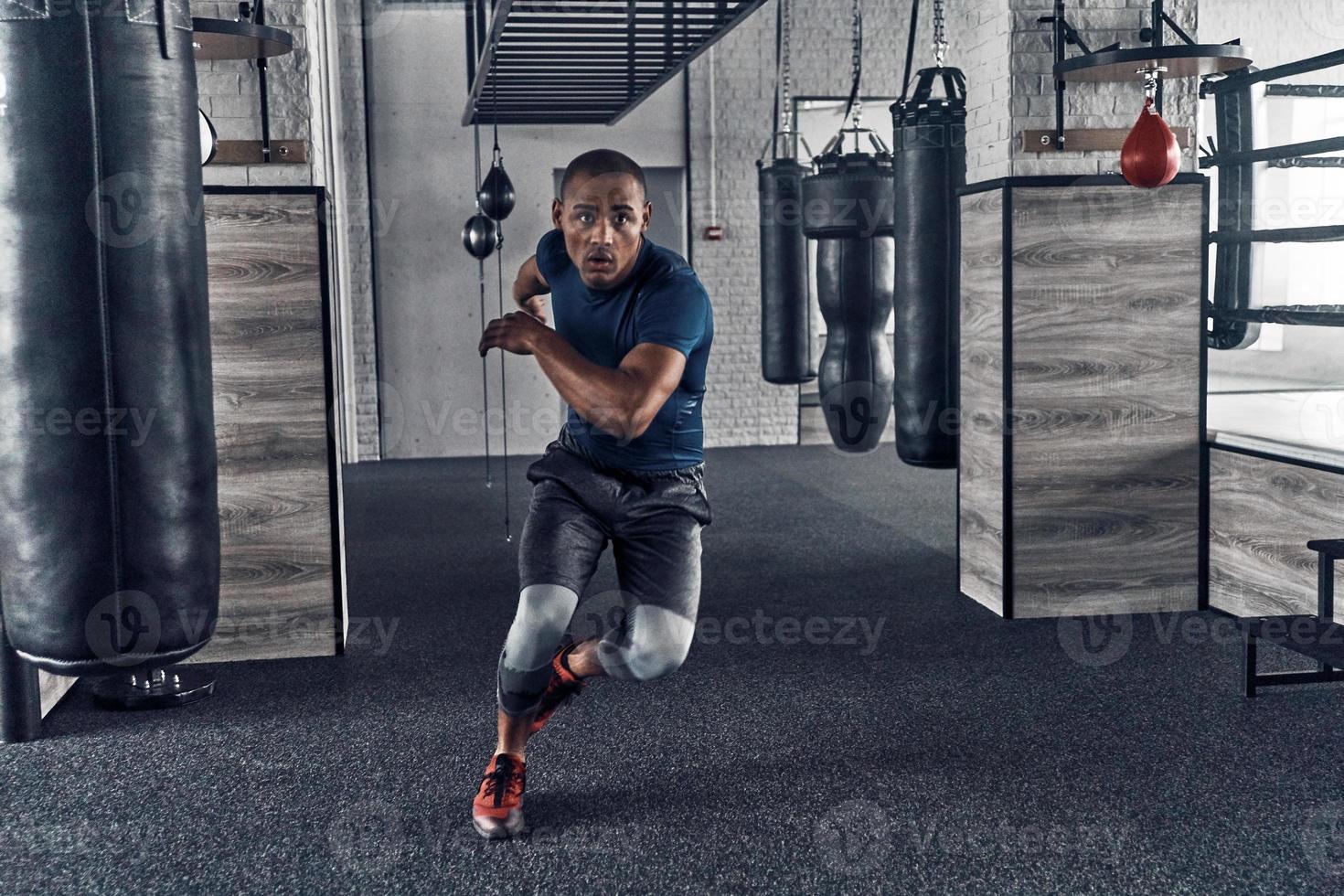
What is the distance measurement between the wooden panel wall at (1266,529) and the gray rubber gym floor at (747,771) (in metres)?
0.18

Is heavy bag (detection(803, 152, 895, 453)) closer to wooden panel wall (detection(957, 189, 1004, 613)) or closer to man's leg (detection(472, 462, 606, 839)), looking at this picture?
wooden panel wall (detection(957, 189, 1004, 613))

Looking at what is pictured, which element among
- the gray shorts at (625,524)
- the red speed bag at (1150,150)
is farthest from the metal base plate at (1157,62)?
the gray shorts at (625,524)

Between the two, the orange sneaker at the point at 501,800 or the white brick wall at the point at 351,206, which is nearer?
the orange sneaker at the point at 501,800

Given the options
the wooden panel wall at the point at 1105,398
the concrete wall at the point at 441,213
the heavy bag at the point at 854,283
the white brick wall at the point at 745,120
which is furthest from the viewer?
the white brick wall at the point at 745,120

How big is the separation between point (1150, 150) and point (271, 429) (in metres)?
2.85

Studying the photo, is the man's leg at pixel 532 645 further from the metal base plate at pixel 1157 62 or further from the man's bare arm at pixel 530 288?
the metal base plate at pixel 1157 62

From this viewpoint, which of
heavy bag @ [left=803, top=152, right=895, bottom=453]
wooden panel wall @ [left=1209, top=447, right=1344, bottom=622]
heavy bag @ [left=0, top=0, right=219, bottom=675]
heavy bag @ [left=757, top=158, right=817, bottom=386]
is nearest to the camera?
heavy bag @ [left=0, top=0, right=219, bottom=675]

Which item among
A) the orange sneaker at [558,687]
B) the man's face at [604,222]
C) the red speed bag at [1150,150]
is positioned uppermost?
the red speed bag at [1150,150]

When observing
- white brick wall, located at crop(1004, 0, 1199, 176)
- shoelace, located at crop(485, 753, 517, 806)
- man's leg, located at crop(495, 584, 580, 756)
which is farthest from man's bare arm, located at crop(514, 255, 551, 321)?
white brick wall, located at crop(1004, 0, 1199, 176)

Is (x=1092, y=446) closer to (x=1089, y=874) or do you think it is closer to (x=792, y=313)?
(x=1089, y=874)

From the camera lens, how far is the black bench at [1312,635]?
3.02 metres

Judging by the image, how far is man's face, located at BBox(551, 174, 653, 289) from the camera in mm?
2457

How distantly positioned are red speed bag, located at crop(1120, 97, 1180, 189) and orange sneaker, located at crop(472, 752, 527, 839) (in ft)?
8.64

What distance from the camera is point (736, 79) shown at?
907cm
